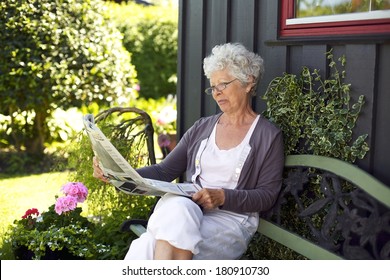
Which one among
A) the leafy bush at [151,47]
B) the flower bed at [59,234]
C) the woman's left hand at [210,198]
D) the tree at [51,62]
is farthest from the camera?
the leafy bush at [151,47]

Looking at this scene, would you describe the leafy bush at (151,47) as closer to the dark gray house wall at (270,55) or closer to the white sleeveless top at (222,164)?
the dark gray house wall at (270,55)

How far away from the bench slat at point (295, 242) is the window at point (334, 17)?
93 centimetres

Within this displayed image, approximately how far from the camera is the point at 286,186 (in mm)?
3238

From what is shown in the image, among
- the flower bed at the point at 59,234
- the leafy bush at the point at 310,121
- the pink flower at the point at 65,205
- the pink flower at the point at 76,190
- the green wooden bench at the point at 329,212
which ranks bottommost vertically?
the flower bed at the point at 59,234

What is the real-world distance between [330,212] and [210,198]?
55 centimetres

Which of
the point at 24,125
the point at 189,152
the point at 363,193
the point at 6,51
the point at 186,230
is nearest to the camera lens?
the point at 363,193

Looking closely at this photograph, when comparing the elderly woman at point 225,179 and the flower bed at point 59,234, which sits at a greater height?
the elderly woman at point 225,179

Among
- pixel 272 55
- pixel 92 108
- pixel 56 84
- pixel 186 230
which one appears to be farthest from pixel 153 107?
pixel 186 230

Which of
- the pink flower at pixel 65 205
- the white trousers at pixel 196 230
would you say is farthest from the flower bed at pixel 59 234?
the white trousers at pixel 196 230

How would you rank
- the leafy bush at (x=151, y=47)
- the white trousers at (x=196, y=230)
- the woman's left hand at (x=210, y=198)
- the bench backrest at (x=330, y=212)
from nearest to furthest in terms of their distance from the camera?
the bench backrest at (x=330, y=212), the white trousers at (x=196, y=230), the woman's left hand at (x=210, y=198), the leafy bush at (x=151, y=47)

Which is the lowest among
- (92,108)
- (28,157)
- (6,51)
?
(28,157)

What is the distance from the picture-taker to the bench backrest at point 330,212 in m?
2.65
